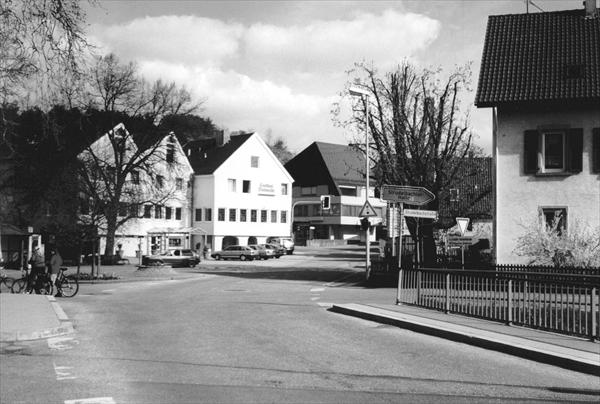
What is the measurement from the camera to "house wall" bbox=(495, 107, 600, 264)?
27.2 metres

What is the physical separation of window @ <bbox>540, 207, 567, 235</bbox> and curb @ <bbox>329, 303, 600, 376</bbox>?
13.7 m

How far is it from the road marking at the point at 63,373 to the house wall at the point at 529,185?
2173 cm

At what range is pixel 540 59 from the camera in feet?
95.8

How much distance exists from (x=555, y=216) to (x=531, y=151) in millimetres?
2790

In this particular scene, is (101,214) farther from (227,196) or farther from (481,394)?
(481,394)

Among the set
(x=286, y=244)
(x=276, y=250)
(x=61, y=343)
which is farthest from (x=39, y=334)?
(x=286, y=244)

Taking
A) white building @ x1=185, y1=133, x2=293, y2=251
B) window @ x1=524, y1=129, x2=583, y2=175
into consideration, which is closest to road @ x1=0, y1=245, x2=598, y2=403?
window @ x1=524, y1=129, x2=583, y2=175

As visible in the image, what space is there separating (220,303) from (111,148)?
1726 inches

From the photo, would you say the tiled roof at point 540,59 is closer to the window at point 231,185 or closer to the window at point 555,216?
the window at point 555,216

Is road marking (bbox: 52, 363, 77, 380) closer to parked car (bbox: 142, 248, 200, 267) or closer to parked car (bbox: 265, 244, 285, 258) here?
parked car (bbox: 142, 248, 200, 267)

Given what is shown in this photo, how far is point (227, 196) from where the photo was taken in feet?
237

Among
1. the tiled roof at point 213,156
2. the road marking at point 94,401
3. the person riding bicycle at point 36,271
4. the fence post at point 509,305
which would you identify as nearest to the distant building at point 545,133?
the fence post at point 509,305

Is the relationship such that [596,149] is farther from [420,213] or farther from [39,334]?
[39,334]

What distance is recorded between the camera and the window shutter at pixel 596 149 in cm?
2705
